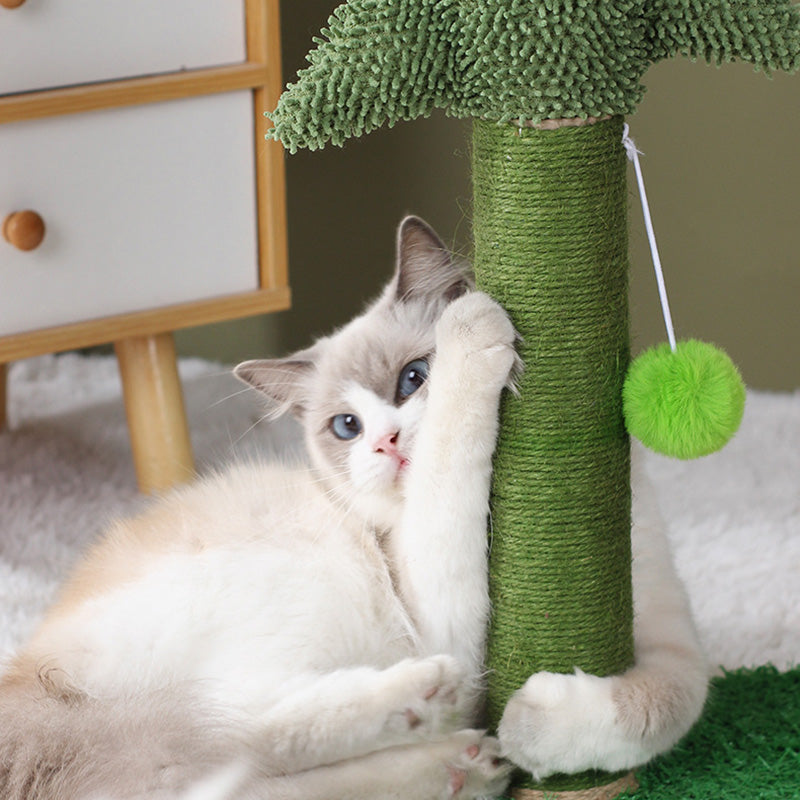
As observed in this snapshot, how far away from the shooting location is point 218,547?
1061 millimetres

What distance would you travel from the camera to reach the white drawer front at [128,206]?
4.50ft

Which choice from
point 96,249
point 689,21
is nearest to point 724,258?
point 96,249

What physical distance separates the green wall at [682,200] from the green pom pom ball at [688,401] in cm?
107

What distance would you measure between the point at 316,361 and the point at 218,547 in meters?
0.21

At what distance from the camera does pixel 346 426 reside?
1092mm

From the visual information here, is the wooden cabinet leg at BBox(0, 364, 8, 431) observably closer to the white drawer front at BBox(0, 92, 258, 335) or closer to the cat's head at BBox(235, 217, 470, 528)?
the white drawer front at BBox(0, 92, 258, 335)

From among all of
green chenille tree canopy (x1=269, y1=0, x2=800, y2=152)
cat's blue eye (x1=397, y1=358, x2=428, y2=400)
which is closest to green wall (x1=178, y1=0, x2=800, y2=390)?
cat's blue eye (x1=397, y1=358, x2=428, y2=400)

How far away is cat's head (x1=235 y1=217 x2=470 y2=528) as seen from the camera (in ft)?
3.38

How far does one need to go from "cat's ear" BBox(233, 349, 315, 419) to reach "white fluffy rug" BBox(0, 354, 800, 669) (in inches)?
7.6

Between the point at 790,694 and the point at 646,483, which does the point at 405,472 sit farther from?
the point at 790,694

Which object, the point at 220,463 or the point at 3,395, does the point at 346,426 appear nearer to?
the point at 220,463

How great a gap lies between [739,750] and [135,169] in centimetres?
90

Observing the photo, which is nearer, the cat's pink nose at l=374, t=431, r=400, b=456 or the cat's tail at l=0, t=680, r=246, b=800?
the cat's tail at l=0, t=680, r=246, b=800

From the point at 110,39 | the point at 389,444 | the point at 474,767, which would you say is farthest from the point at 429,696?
the point at 110,39
